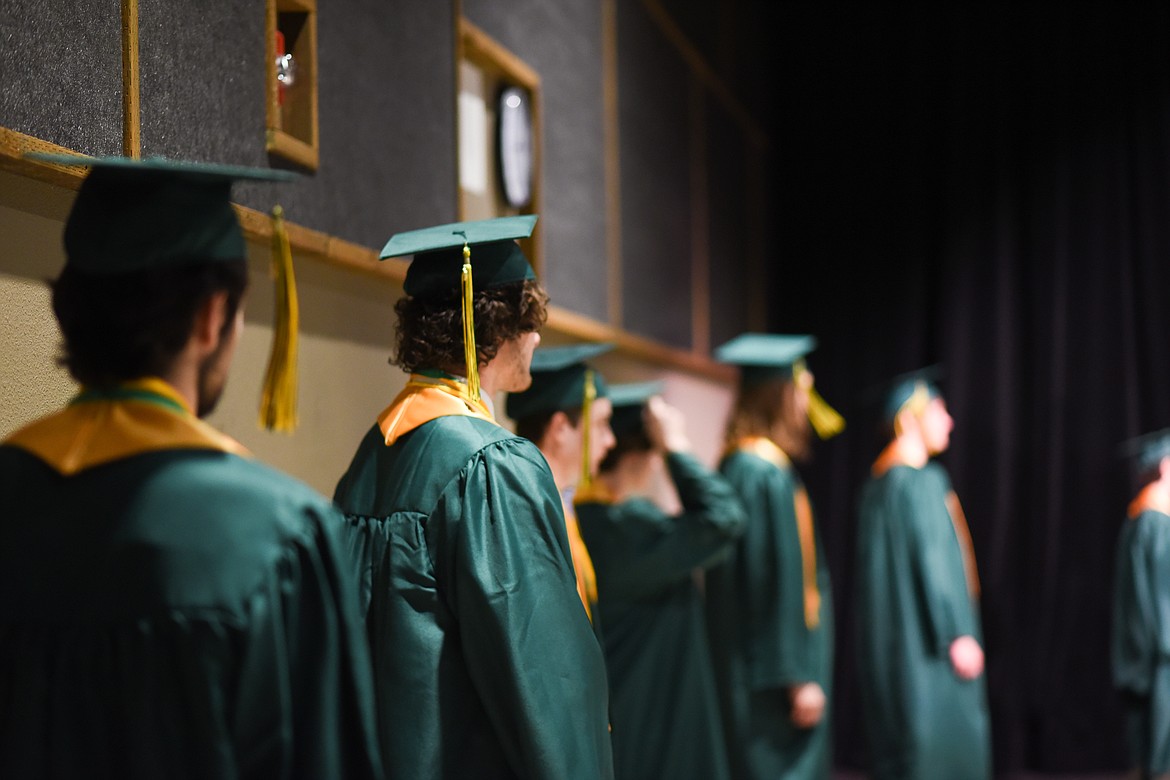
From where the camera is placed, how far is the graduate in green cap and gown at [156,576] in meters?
1.04

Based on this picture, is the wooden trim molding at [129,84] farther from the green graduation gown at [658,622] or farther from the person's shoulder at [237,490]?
the green graduation gown at [658,622]

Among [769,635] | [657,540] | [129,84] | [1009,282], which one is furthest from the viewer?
[1009,282]

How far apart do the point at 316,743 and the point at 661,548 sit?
2130mm

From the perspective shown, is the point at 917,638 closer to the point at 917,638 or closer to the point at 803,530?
the point at 917,638

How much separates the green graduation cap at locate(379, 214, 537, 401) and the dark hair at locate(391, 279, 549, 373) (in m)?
0.01

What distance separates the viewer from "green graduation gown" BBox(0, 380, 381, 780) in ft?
3.40

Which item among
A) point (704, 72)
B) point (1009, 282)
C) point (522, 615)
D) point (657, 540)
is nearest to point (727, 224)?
point (704, 72)

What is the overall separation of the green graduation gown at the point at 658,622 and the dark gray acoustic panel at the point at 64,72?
69.8 inches

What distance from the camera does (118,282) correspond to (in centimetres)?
110

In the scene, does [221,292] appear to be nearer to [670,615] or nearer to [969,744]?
[670,615]

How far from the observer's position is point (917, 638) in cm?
425

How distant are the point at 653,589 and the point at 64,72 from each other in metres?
2.01

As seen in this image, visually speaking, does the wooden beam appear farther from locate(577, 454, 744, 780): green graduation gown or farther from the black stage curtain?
locate(577, 454, 744, 780): green graduation gown

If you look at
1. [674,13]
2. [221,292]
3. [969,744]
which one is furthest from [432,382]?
[674,13]
